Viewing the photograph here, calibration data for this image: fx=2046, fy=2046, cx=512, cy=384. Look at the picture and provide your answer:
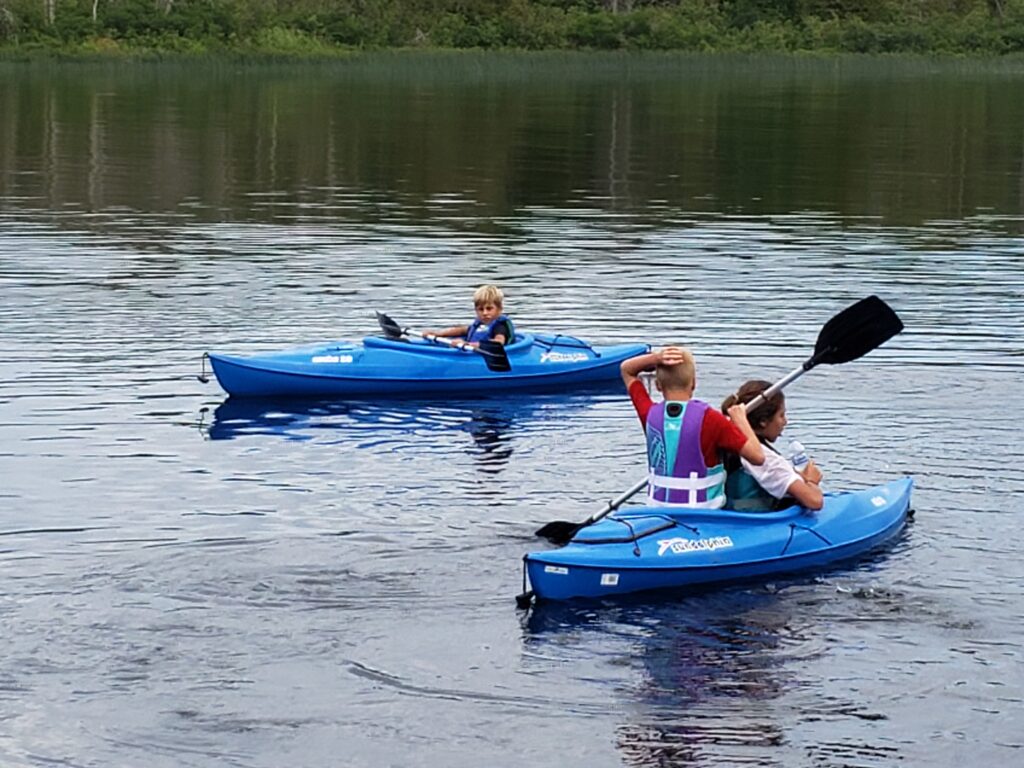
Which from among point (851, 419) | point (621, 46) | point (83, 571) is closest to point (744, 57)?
point (621, 46)

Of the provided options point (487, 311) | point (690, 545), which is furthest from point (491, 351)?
point (690, 545)

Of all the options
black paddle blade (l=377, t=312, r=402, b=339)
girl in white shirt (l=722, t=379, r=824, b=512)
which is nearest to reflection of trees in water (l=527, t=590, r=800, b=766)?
girl in white shirt (l=722, t=379, r=824, b=512)

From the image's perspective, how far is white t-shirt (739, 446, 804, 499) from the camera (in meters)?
12.6

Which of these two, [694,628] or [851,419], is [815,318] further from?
[694,628]

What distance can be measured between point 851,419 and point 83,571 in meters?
7.45

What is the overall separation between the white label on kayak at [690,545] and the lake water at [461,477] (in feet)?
1.15

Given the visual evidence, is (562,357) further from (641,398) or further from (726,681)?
(726,681)

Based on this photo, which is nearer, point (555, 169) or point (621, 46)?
point (555, 169)

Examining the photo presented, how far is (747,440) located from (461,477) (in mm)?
3701

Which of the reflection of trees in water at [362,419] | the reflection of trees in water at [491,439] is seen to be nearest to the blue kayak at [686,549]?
the reflection of trees in water at [491,439]

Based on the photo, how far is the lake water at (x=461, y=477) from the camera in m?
10.4

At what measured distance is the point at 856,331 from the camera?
14.2 metres

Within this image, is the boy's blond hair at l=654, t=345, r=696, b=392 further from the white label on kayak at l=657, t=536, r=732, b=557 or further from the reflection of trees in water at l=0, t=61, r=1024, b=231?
the reflection of trees in water at l=0, t=61, r=1024, b=231

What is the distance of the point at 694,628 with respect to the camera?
38.6 ft
